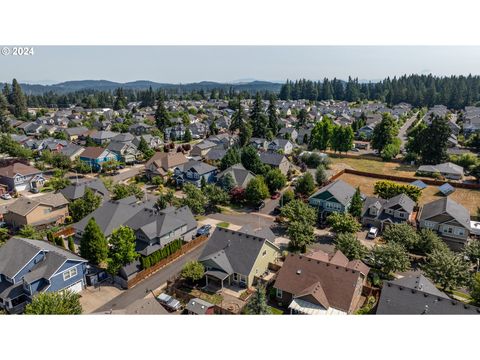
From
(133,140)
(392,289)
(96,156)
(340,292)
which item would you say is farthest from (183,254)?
(133,140)

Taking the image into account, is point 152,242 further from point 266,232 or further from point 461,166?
point 461,166

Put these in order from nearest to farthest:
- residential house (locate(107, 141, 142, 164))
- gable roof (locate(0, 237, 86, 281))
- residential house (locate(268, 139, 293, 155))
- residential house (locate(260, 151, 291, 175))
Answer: gable roof (locate(0, 237, 86, 281)) → residential house (locate(260, 151, 291, 175)) → residential house (locate(107, 141, 142, 164)) → residential house (locate(268, 139, 293, 155))

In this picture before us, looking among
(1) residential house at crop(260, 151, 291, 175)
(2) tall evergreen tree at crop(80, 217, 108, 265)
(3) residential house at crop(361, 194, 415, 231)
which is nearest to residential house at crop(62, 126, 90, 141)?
(1) residential house at crop(260, 151, 291, 175)

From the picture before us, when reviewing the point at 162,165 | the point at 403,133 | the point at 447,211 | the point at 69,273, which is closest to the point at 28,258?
the point at 69,273

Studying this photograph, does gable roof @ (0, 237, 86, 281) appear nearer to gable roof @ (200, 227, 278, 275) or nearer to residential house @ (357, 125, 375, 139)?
gable roof @ (200, 227, 278, 275)

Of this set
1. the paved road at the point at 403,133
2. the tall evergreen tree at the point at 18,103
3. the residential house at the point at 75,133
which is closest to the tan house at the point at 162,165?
the residential house at the point at 75,133

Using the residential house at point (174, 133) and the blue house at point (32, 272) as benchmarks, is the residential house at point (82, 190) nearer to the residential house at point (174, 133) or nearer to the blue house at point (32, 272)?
the blue house at point (32, 272)

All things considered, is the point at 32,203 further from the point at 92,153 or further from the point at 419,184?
the point at 419,184
